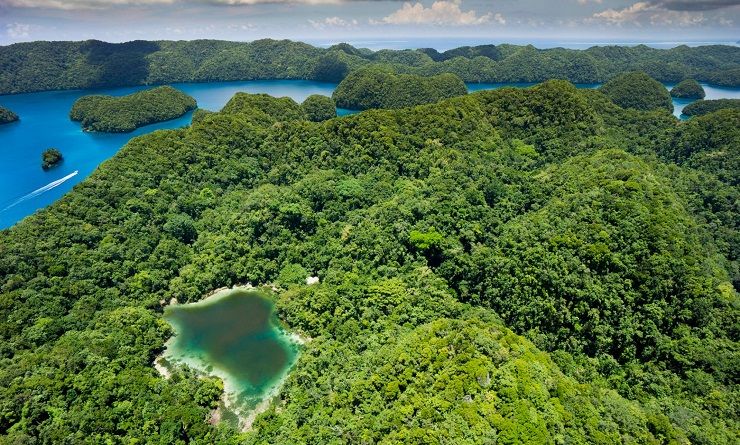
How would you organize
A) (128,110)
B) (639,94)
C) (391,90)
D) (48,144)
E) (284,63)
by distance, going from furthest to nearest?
1. (284,63)
2. (391,90)
3. (639,94)
4. (128,110)
5. (48,144)

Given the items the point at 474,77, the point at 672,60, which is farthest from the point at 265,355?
the point at 672,60

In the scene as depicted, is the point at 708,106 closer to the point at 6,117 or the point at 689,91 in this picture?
the point at 689,91

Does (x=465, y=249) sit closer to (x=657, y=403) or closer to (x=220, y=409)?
(x=657, y=403)

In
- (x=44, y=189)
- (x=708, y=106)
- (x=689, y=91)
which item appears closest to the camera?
(x=44, y=189)

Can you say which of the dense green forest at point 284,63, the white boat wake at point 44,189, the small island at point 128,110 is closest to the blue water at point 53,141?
the white boat wake at point 44,189

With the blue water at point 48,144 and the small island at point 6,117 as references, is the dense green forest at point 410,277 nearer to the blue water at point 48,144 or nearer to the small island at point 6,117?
the blue water at point 48,144

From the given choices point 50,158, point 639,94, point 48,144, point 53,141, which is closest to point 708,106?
point 639,94
